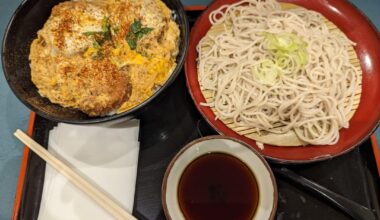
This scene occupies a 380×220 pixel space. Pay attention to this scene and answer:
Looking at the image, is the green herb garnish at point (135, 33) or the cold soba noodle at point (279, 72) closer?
the green herb garnish at point (135, 33)

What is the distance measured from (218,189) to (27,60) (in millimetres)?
1222

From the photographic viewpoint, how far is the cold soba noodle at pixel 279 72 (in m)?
1.99

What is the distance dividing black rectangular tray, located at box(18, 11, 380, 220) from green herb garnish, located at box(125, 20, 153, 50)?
0.32 meters

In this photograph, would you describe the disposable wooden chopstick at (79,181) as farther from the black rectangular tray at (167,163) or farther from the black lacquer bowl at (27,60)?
the black lacquer bowl at (27,60)

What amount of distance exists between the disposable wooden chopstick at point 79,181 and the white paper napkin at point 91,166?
0.06 meters

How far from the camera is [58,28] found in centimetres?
184

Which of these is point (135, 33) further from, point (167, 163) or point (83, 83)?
point (167, 163)

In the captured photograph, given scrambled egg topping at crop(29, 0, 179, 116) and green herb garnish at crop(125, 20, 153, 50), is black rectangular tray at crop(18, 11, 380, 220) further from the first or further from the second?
green herb garnish at crop(125, 20, 153, 50)

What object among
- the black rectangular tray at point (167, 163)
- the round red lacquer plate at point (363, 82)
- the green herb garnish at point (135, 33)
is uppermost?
the green herb garnish at point (135, 33)

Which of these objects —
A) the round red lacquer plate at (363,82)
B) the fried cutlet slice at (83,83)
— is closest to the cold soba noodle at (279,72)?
the round red lacquer plate at (363,82)

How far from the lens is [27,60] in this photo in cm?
189

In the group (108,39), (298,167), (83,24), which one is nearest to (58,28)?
(83,24)

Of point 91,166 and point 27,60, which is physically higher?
point 27,60

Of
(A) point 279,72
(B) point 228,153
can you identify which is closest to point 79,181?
(B) point 228,153
